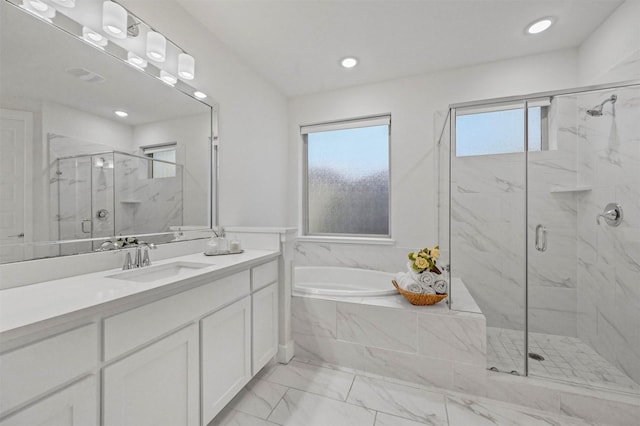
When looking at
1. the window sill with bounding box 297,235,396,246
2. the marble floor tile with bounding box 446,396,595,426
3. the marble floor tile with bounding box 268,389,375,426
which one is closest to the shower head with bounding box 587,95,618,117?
the window sill with bounding box 297,235,396,246

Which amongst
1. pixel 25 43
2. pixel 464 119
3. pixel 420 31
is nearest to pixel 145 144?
pixel 25 43

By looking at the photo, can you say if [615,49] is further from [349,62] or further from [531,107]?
[349,62]

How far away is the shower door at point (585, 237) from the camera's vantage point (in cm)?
161

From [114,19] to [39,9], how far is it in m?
0.28

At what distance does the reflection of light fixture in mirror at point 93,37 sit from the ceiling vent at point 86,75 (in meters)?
0.14

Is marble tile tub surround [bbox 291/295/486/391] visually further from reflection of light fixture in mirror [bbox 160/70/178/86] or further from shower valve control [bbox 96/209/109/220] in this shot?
reflection of light fixture in mirror [bbox 160/70/178/86]

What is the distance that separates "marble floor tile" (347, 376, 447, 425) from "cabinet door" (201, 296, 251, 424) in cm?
66

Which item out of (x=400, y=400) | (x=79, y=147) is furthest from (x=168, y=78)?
(x=400, y=400)

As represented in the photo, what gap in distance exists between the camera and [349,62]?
7.96ft

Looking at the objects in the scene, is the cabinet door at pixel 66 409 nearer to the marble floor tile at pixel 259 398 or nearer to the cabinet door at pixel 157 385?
the cabinet door at pixel 157 385

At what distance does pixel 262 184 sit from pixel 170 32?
1356mm

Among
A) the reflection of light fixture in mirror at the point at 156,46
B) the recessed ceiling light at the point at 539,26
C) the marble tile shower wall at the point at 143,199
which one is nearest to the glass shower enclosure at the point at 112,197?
the marble tile shower wall at the point at 143,199

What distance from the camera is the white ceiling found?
176 cm

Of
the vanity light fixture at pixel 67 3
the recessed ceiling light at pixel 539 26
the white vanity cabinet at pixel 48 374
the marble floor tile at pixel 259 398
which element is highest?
the recessed ceiling light at pixel 539 26
